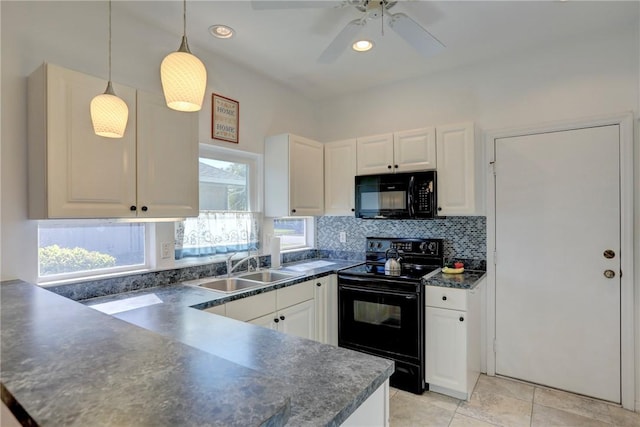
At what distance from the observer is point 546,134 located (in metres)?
2.70

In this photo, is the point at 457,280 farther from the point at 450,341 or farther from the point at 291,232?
the point at 291,232

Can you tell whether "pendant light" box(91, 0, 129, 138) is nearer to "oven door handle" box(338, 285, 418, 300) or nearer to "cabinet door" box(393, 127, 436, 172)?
"oven door handle" box(338, 285, 418, 300)

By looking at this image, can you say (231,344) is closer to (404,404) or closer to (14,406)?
(14,406)

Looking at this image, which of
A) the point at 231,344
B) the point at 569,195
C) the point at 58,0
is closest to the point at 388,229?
the point at 569,195

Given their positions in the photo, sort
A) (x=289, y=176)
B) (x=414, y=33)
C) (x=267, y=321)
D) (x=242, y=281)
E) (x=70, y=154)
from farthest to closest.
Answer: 1. (x=289, y=176)
2. (x=242, y=281)
3. (x=267, y=321)
4. (x=414, y=33)
5. (x=70, y=154)

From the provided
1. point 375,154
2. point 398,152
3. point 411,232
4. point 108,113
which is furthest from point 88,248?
point 411,232

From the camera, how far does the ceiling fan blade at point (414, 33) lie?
6.05 ft

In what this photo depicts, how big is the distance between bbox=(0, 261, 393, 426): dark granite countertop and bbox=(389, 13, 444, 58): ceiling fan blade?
1.70m

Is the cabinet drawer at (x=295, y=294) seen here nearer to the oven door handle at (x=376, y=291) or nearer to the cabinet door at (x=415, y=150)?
the oven door handle at (x=376, y=291)

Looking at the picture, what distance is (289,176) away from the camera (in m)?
3.14

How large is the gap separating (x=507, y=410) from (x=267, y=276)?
2049 mm

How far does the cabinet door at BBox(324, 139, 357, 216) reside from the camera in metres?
3.37

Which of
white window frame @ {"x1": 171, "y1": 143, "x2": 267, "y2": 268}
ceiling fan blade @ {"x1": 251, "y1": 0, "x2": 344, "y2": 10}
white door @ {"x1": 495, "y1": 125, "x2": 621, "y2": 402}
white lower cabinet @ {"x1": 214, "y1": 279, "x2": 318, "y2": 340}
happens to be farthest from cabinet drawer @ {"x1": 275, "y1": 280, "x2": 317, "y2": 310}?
ceiling fan blade @ {"x1": 251, "y1": 0, "x2": 344, "y2": 10}

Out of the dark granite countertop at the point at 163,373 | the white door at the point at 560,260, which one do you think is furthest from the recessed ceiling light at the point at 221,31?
the white door at the point at 560,260
